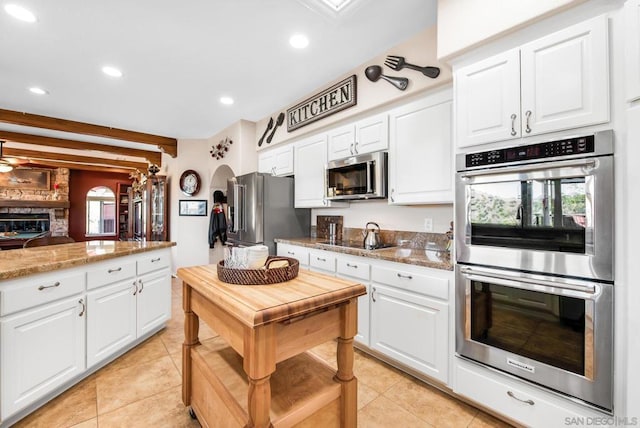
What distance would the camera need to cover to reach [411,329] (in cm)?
212

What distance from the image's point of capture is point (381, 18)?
2152 millimetres

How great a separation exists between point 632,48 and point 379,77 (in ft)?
5.60

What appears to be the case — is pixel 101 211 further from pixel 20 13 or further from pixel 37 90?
pixel 20 13

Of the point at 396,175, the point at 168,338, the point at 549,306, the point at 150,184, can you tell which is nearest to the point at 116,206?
the point at 150,184

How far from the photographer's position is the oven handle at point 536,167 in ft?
4.46

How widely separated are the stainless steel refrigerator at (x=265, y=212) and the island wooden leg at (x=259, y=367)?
101 inches

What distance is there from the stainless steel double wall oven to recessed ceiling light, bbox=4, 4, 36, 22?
325 cm

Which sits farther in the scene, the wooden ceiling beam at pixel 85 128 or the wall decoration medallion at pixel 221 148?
the wall decoration medallion at pixel 221 148

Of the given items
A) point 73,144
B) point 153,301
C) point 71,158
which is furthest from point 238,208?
point 71,158

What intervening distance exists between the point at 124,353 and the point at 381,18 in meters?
3.50

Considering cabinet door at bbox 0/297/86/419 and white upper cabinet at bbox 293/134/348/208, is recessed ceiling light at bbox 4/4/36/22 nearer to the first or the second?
cabinet door at bbox 0/297/86/419

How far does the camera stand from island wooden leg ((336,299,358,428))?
1.29m

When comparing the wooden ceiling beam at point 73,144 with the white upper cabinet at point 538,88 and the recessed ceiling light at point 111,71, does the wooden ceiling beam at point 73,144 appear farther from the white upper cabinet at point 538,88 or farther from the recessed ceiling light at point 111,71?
the white upper cabinet at point 538,88

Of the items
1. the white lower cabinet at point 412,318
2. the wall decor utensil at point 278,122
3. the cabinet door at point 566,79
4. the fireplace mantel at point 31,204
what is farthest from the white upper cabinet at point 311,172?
the fireplace mantel at point 31,204
